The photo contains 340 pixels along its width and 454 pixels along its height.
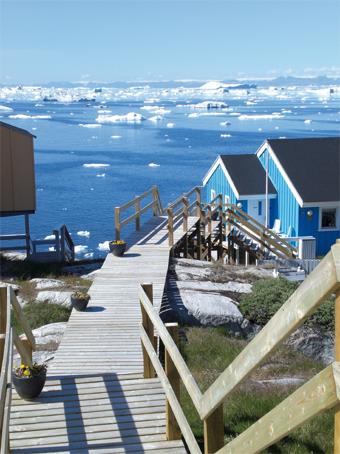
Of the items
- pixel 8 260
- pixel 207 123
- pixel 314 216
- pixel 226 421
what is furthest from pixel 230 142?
pixel 226 421

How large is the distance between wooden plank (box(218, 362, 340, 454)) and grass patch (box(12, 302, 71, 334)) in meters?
9.22

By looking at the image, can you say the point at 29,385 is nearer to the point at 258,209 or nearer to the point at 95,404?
the point at 95,404

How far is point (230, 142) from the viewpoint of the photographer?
276ft

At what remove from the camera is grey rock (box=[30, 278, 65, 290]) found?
14446 millimetres

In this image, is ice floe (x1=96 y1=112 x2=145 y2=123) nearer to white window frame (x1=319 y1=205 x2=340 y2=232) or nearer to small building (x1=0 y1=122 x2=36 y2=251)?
white window frame (x1=319 y1=205 x2=340 y2=232)

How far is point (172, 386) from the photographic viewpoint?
5.30 metres

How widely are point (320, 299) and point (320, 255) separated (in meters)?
23.2

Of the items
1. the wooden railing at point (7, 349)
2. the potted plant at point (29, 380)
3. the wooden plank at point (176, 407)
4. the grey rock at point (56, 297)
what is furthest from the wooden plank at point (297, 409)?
the grey rock at point (56, 297)

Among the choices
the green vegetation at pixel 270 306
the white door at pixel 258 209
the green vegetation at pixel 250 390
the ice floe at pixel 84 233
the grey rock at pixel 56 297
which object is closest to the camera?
the green vegetation at pixel 250 390

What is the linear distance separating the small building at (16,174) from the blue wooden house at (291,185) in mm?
9699

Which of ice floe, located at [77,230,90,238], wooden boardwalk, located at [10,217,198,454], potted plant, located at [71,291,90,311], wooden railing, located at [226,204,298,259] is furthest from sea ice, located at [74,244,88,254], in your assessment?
wooden boardwalk, located at [10,217,198,454]

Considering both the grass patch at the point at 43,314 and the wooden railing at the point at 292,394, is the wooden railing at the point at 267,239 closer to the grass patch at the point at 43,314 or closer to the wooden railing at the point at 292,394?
the grass patch at the point at 43,314

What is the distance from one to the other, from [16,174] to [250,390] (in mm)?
14083

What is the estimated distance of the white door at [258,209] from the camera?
1081 inches
